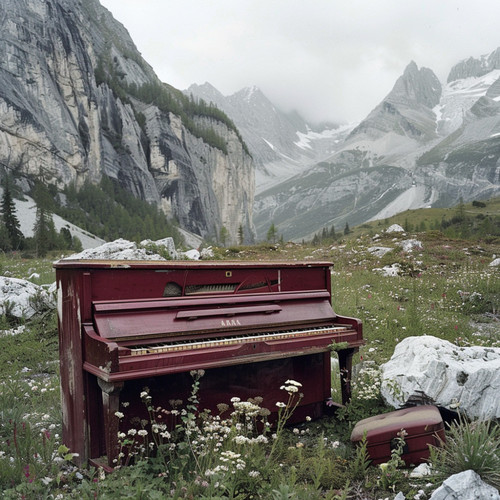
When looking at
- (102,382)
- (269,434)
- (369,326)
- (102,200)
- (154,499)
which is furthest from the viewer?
(102,200)

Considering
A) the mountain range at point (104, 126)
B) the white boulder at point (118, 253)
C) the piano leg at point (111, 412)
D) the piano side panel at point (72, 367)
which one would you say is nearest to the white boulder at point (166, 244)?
the white boulder at point (118, 253)

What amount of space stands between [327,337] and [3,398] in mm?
4328

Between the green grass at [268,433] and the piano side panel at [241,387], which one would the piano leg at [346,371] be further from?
the piano side panel at [241,387]

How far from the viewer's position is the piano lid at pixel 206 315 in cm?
423

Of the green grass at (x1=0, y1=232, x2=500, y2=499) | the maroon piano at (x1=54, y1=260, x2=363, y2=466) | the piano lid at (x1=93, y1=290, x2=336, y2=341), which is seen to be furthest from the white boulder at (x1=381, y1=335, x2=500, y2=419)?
the piano lid at (x1=93, y1=290, x2=336, y2=341)

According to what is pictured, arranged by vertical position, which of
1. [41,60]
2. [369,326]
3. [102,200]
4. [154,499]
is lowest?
[369,326]

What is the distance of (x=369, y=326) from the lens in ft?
36.1

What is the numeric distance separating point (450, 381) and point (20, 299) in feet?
33.0

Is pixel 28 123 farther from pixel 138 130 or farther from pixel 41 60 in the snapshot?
pixel 138 130

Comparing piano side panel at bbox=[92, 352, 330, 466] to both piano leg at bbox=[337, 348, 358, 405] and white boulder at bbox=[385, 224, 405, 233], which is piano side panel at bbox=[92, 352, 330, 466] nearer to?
piano leg at bbox=[337, 348, 358, 405]

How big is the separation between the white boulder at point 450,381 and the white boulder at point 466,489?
1411mm

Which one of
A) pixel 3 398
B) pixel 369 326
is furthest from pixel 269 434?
pixel 369 326

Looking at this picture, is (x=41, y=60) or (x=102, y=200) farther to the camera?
(x=102, y=200)

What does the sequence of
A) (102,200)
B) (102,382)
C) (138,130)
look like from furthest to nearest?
(138,130) → (102,200) → (102,382)
